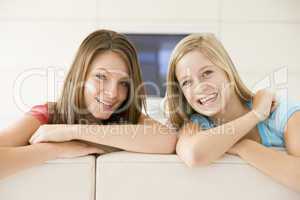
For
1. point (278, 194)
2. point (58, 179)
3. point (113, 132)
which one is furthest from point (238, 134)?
point (58, 179)

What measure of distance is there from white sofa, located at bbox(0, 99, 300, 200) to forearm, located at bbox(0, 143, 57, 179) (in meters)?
0.02

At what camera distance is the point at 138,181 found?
30.9 inches

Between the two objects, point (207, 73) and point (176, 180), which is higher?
point (207, 73)

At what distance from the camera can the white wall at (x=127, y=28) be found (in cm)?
315

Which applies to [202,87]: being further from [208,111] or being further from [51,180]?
[51,180]

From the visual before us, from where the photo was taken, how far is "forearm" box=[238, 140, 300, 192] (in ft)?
2.59

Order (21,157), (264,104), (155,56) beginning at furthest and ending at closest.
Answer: (155,56) → (264,104) → (21,157)

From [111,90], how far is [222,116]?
1.22 ft

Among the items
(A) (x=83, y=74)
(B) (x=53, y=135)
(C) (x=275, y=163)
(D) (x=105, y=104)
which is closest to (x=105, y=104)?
(D) (x=105, y=104)

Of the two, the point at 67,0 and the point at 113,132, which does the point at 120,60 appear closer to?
the point at 113,132

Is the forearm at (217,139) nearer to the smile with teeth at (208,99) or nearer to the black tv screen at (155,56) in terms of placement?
the smile with teeth at (208,99)

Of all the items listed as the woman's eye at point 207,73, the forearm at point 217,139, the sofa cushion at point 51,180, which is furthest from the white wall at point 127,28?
the sofa cushion at point 51,180

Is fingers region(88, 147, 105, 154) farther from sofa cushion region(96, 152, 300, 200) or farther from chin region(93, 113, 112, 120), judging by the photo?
chin region(93, 113, 112, 120)

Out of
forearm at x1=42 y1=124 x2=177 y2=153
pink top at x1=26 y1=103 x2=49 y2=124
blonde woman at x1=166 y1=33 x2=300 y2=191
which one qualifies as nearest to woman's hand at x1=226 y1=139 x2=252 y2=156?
blonde woman at x1=166 y1=33 x2=300 y2=191
